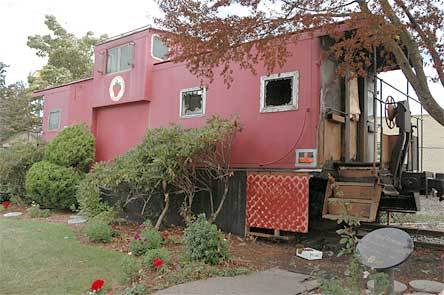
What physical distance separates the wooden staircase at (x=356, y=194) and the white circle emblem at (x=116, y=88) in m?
6.11

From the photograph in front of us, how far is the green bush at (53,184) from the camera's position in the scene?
397 inches

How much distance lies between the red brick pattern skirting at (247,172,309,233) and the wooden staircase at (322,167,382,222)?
0.51 meters

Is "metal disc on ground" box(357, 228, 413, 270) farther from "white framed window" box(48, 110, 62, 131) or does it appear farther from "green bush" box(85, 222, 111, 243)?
"white framed window" box(48, 110, 62, 131)

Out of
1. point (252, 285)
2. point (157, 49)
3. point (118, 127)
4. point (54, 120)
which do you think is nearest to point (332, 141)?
point (252, 285)

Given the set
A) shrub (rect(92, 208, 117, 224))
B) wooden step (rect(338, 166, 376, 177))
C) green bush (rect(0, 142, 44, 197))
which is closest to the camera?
wooden step (rect(338, 166, 376, 177))

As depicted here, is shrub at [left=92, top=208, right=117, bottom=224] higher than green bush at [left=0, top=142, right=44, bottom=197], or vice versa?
green bush at [left=0, top=142, right=44, bottom=197]

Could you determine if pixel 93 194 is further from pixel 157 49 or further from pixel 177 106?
pixel 157 49

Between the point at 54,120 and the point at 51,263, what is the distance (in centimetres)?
837

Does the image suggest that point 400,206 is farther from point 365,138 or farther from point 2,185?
point 2,185

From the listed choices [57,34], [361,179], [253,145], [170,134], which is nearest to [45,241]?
[170,134]

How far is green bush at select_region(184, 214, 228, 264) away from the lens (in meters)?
5.23

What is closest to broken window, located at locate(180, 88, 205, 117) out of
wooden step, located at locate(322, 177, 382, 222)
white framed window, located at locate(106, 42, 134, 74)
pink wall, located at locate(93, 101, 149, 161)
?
pink wall, located at locate(93, 101, 149, 161)

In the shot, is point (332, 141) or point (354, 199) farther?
point (332, 141)

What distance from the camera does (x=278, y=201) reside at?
702 centimetres
